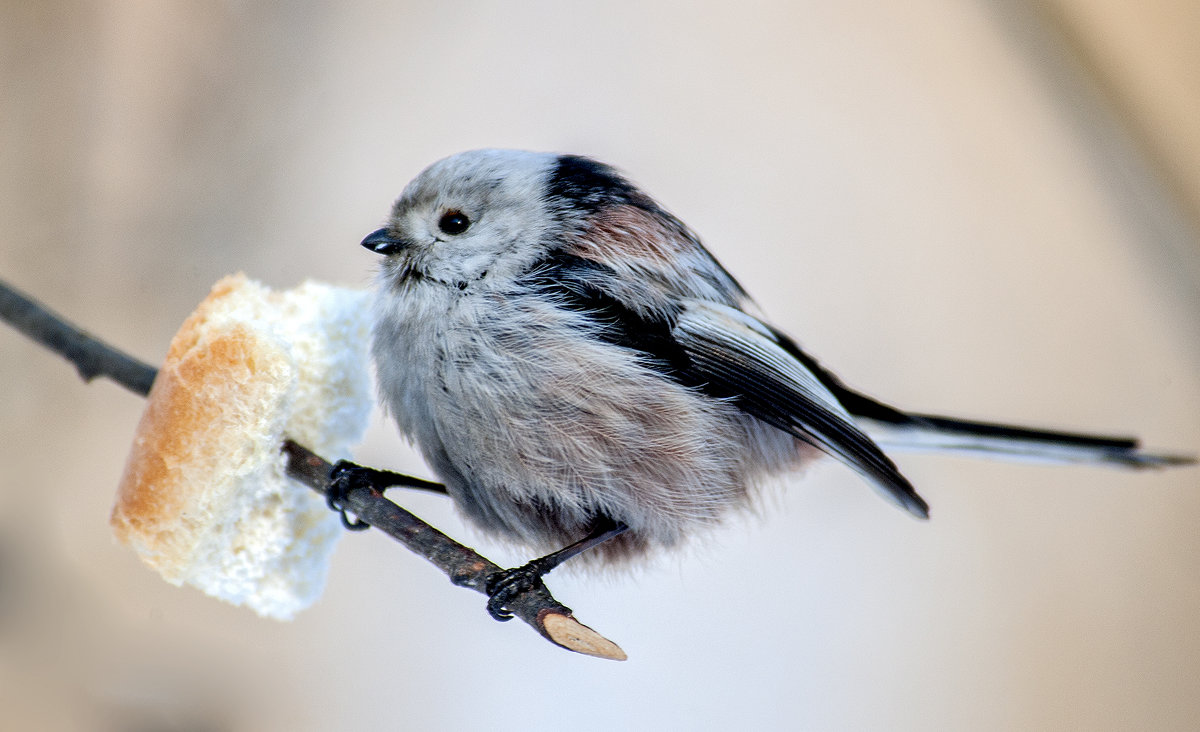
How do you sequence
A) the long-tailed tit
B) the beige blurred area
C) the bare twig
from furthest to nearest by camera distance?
the beige blurred area
the bare twig
the long-tailed tit

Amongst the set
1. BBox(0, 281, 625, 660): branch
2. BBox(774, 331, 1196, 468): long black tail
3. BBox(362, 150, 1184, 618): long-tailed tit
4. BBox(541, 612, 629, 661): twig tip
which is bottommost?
BBox(541, 612, 629, 661): twig tip

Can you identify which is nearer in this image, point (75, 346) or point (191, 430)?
point (191, 430)

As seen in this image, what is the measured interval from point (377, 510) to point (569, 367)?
0.18 m

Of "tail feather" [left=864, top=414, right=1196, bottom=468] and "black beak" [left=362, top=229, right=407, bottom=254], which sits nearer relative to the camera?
"black beak" [left=362, top=229, right=407, bottom=254]

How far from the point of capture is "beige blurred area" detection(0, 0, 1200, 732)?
970mm

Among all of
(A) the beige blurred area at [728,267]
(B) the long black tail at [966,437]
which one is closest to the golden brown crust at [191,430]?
(A) the beige blurred area at [728,267]

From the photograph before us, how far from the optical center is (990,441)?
2.48 ft

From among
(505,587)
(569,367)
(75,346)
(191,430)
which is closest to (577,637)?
(505,587)

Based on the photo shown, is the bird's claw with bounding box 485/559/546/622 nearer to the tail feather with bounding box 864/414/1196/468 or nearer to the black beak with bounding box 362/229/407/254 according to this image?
the black beak with bounding box 362/229/407/254

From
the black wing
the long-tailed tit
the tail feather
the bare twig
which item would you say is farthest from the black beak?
the tail feather

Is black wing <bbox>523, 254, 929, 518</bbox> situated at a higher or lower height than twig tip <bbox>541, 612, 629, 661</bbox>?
higher

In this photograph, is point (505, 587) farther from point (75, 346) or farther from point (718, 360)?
point (75, 346)

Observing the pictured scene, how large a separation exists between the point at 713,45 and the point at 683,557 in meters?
0.70

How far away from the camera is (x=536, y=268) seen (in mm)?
625
